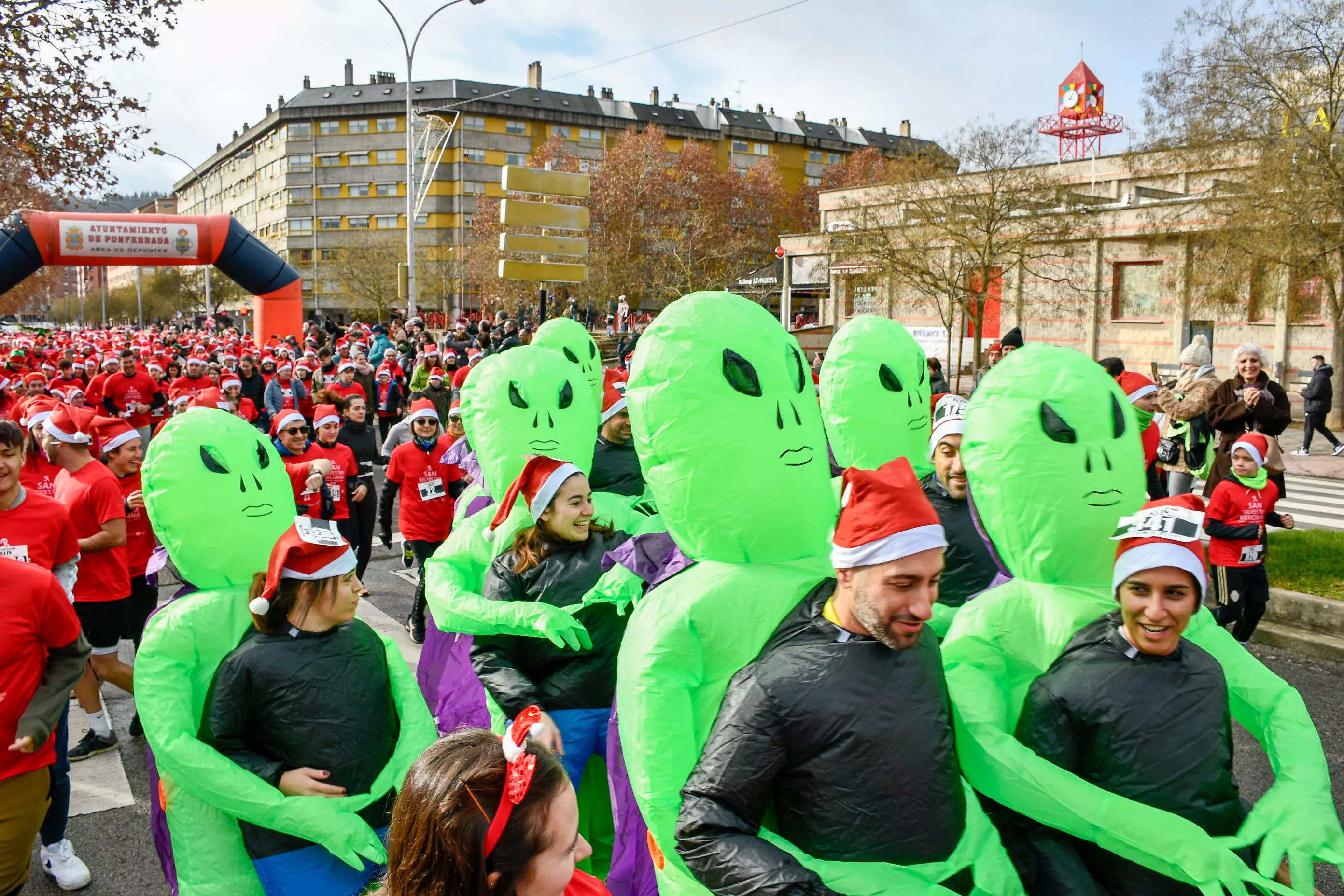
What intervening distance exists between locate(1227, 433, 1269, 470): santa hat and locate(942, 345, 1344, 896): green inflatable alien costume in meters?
4.00

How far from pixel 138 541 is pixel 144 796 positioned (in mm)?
1508

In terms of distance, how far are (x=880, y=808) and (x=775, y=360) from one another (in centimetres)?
122

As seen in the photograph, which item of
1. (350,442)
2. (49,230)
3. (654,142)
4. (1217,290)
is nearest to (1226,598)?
(350,442)

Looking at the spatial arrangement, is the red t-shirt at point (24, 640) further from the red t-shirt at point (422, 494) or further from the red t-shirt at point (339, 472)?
the red t-shirt at point (422, 494)

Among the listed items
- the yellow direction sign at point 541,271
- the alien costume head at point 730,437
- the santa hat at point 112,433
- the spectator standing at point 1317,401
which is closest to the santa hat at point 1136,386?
the alien costume head at point 730,437

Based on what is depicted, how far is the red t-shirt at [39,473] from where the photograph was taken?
5930 millimetres

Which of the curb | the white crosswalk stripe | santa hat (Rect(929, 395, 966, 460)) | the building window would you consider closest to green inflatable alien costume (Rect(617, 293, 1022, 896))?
santa hat (Rect(929, 395, 966, 460))

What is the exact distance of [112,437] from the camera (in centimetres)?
637

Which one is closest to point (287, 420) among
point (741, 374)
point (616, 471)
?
point (616, 471)

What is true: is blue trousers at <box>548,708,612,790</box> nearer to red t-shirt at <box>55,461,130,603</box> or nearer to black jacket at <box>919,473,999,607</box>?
black jacket at <box>919,473,999,607</box>

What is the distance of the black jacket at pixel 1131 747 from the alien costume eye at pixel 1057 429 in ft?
1.86

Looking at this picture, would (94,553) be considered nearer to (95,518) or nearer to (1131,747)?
(95,518)

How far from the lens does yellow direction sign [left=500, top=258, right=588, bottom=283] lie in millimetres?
13000

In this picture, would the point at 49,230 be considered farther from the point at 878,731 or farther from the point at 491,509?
the point at 878,731
